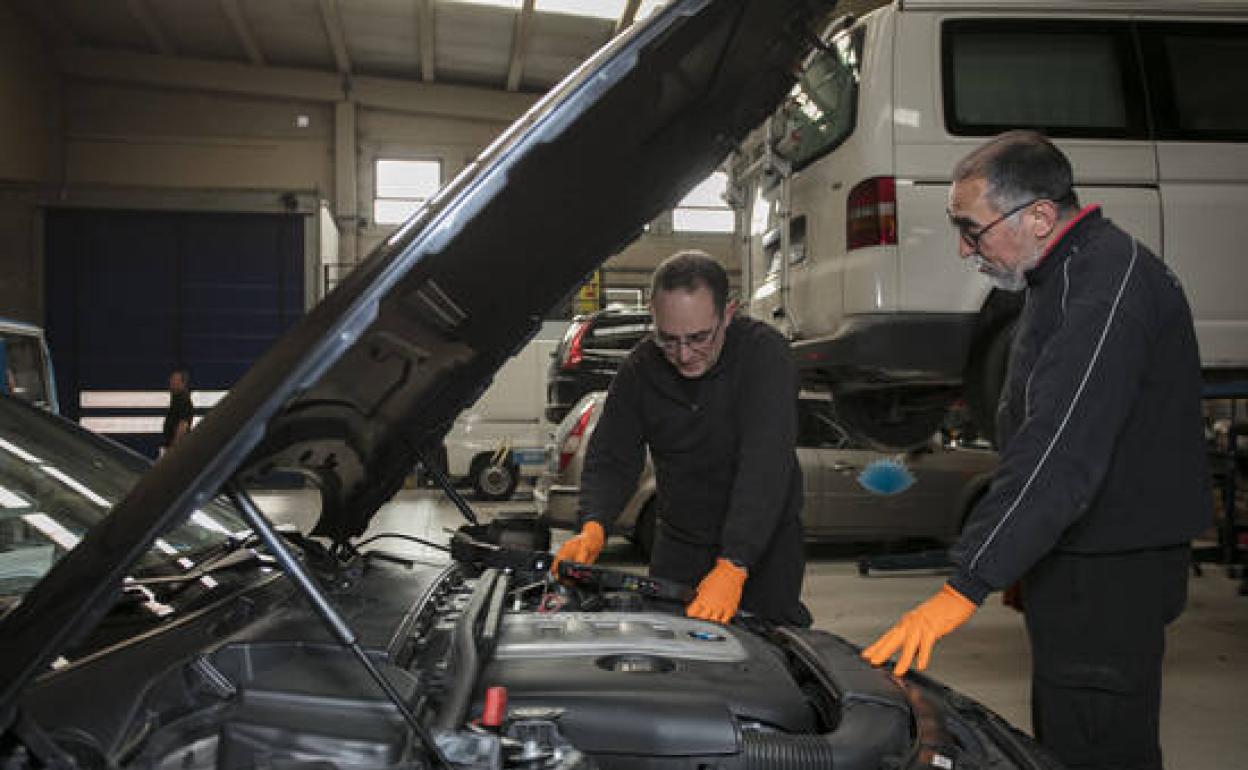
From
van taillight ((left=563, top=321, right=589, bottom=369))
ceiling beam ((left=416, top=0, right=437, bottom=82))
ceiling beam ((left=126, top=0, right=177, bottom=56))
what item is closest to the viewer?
van taillight ((left=563, top=321, right=589, bottom=369))

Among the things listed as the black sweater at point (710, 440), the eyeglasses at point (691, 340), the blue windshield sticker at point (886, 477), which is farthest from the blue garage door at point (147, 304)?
the eyeglasses at point (691, 340)

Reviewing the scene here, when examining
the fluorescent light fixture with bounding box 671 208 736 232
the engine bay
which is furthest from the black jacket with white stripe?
the fluorescent light fixture with bounding box 671 208 736 232

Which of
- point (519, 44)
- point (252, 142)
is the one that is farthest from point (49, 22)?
point (519, 44)

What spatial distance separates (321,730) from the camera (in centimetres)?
100

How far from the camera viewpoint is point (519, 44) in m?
13.4

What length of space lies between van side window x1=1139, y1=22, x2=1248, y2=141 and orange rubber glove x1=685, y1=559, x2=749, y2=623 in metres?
3.17

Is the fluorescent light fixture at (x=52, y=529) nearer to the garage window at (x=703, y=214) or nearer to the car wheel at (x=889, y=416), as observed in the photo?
the car wheel at (x=889, y=416)

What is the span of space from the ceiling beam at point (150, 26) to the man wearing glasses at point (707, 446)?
13.1 meters

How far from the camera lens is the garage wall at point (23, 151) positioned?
36.2ft

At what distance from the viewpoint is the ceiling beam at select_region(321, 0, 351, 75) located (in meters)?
12.5

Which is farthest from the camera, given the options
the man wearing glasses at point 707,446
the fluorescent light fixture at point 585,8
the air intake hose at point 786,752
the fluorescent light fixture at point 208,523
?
the fluorescent light fixture at point 585,8

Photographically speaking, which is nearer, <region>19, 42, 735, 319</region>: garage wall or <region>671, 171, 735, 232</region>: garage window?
<region>19, 42, 735, 319</region>: garage wall

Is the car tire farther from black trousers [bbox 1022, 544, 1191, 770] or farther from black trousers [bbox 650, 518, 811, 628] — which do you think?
black trousers [bbox 1022, 544, 1191, 770]

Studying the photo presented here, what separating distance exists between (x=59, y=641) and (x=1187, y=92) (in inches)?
178
